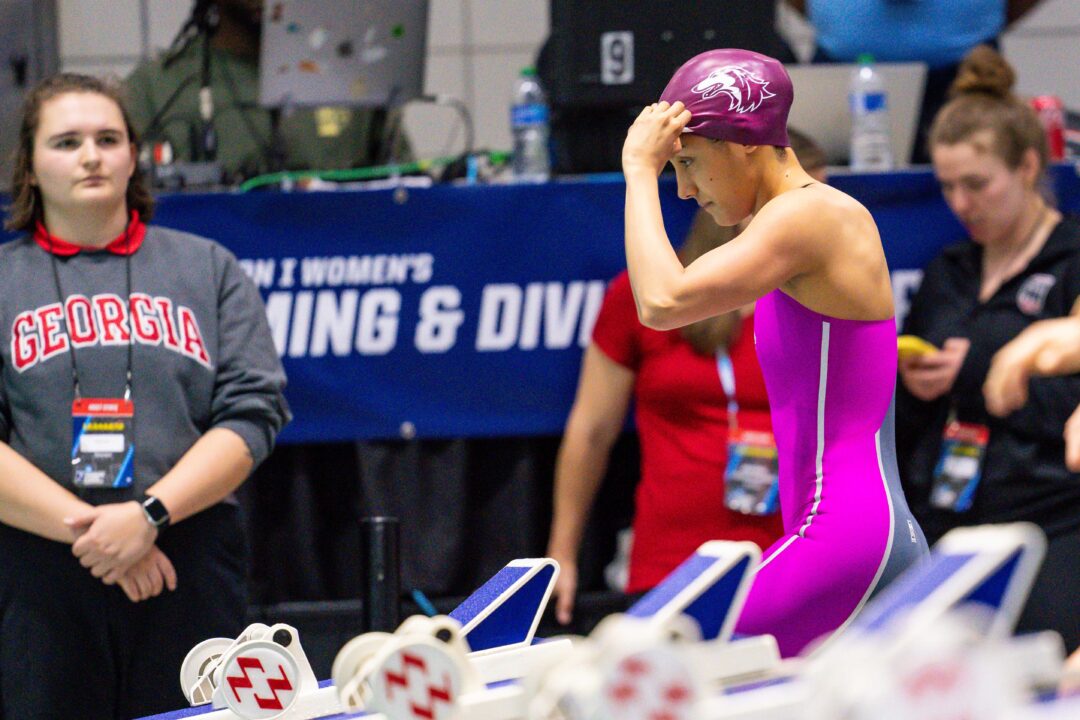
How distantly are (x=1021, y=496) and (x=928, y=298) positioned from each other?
0.56 meters

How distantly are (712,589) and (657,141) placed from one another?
82 cm

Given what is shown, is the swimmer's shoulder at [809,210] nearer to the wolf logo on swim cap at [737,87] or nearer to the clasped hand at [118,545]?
the wolf logo on swim cap at [737,87]

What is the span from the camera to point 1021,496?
3.55 m

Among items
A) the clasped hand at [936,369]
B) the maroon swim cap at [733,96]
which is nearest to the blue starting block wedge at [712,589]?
the maroon swim cap at [733,96]

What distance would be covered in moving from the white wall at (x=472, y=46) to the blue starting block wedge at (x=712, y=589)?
14.4 feet

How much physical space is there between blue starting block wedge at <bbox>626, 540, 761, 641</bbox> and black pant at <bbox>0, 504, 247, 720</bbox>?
1.51 metres

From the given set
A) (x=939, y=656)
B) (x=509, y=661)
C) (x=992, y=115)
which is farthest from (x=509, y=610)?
(x=992, y=115)

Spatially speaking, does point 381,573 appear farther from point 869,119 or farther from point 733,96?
point 869,119

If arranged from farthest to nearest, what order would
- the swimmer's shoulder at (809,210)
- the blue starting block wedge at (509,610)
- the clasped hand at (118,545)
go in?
the clasped hand at (118,545) < the swimmer's shoulder at (809,210) < the blue starting block wedge at (509,610)

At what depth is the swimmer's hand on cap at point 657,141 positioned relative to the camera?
239cm

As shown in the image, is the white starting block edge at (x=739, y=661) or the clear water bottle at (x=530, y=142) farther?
the clear water bottle at (x=530, y=142)

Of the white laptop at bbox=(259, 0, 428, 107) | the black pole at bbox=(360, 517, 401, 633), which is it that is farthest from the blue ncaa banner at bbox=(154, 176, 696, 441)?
the black pole at bbox=(360, 517, 401, 633)

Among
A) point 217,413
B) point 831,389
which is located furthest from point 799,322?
point 217,413

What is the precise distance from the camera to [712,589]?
71.8 inches
